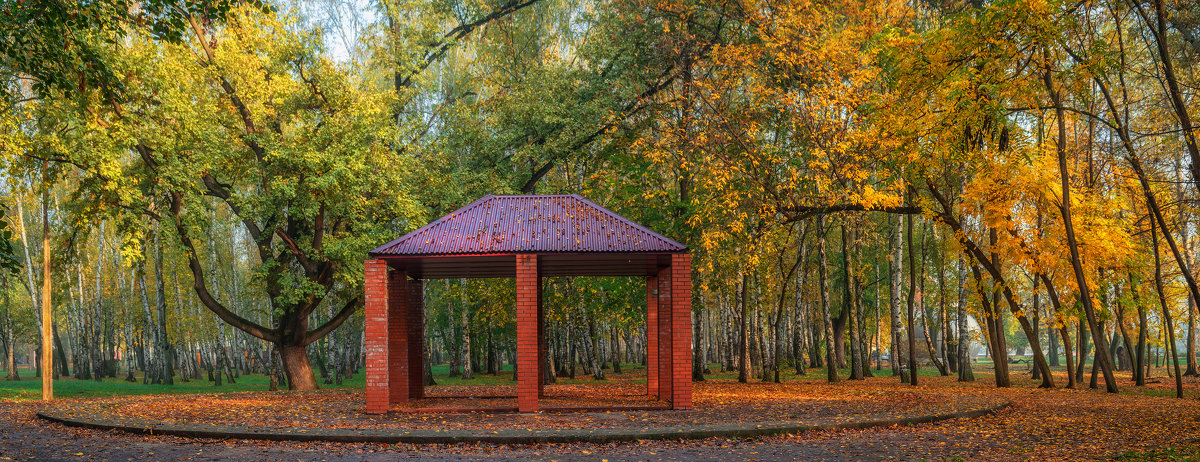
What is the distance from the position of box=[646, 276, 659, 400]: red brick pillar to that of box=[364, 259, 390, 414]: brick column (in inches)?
243

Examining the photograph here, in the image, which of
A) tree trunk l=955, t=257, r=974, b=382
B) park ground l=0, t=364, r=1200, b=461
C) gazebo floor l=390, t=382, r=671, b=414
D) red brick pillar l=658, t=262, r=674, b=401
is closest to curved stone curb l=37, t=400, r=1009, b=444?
park ground l=0, t=364, r=1200, b=461

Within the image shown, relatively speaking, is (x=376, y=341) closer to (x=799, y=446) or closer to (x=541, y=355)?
(x=541, y=355)

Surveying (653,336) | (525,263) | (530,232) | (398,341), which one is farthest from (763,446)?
(398,341)

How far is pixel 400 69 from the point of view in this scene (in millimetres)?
24906

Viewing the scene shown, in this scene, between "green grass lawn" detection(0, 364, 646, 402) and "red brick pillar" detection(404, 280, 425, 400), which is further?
"green grass lawn" detection(0, 364, 646, 402)

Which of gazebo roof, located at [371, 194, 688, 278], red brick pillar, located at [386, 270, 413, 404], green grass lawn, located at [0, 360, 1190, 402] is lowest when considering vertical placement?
green grass lawn, located at [0, 360, 1190, 402]

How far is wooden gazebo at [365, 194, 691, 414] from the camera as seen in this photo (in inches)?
574

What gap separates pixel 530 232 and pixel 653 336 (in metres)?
4.49

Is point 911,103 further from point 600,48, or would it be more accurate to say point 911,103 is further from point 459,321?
point 459,321

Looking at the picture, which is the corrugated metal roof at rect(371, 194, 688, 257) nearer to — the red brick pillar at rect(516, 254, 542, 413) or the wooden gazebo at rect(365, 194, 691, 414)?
the wooden gazebo at rect(365, 194, 691, 414)

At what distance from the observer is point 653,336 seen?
18.1 m

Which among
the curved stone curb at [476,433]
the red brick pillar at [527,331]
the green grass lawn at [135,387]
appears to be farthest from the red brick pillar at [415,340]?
the green grass lawn at [135,387]

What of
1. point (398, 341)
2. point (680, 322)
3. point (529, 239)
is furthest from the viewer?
point (398, 341)

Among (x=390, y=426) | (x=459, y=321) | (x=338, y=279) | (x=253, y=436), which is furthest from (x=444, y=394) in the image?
(x=459, y=321)
